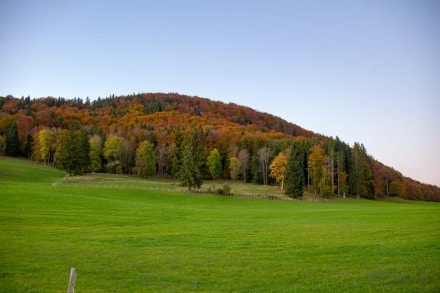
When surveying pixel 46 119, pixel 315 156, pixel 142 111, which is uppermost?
pixel 142 111

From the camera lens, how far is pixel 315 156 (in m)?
94.9

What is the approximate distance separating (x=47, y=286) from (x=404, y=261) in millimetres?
17605

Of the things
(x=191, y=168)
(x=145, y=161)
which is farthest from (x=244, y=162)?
(x=191, y=168)

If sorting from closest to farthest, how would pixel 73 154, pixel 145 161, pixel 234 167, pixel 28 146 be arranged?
pixel 73 154 < pixel 145 161 < pixel 234 167 < pixel 28 146

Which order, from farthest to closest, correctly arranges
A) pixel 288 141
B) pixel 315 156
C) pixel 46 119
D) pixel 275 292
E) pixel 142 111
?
pixel 142 111, pixel 46 119, pixel 288 141, pixel 315 156, pixel 275 292

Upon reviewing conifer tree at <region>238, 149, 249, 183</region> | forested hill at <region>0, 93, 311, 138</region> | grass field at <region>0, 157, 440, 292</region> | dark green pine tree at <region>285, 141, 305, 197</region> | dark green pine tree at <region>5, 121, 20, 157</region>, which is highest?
forested hill at <region>0, 93, 311, 138</region>

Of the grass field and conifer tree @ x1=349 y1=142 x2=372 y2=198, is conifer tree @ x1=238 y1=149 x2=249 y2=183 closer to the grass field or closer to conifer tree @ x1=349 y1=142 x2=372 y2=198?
conifer tree @ x1=349 y1=142 x2=372 y2=198

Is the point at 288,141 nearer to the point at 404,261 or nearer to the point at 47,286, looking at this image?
the point at 404,261

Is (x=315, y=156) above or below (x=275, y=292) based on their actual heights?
above

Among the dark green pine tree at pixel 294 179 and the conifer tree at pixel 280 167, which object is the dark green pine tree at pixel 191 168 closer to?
the dark green pine tree at pixel 294 179

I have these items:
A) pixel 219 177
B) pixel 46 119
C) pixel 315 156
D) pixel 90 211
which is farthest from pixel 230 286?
pixel 46 119

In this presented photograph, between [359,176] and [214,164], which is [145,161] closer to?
[214,164]

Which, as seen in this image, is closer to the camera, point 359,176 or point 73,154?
point 73,154

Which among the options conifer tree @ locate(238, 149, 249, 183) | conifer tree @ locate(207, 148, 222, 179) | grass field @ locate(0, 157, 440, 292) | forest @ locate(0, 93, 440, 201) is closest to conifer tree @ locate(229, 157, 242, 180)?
forest @ locate(0, 93, 440, 201)
